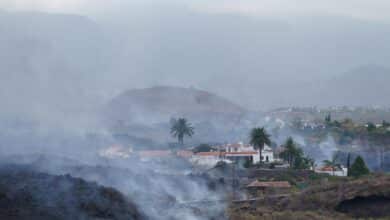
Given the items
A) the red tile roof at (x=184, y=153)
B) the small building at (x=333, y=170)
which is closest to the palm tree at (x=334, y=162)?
the small building at (x=333, y=170)

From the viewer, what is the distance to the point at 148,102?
639 ft

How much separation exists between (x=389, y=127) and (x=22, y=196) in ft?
258

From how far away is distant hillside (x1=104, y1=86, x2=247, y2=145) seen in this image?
12300 cm

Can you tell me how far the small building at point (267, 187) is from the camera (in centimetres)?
6284

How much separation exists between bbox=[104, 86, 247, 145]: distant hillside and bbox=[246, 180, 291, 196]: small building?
42261 millimetres

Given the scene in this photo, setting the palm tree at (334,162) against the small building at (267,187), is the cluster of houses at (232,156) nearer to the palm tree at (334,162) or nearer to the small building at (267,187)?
the palm tree at (334,162)

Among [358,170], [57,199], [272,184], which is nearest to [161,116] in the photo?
[358,170]

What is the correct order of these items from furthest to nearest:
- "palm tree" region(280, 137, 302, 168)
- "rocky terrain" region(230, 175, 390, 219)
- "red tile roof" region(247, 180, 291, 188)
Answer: "palm tree" region(280, 137, 302, 168) < "red tile roof" region(247, 180, 291, 188) < "rocky terrain" region(230, 175, 390, 219)

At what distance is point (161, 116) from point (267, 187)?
10538 centimetres

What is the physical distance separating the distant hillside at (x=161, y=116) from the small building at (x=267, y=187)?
139 feet

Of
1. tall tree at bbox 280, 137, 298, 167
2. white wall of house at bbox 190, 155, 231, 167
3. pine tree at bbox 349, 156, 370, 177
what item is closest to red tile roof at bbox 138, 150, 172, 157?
white wall of house at bbox 190, 155, 231, 167

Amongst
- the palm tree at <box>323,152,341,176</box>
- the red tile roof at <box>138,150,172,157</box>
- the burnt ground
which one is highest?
the red tile roof at <box>138,150,172,157</box>

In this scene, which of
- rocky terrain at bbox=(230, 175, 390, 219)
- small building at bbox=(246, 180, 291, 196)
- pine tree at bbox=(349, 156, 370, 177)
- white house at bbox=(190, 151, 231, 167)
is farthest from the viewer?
white house at bbox=(190, 151, 231, 167)

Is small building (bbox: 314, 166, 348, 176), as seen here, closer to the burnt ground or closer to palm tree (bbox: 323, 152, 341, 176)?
palm tree (bbox: 323, 152, 341, 176)
